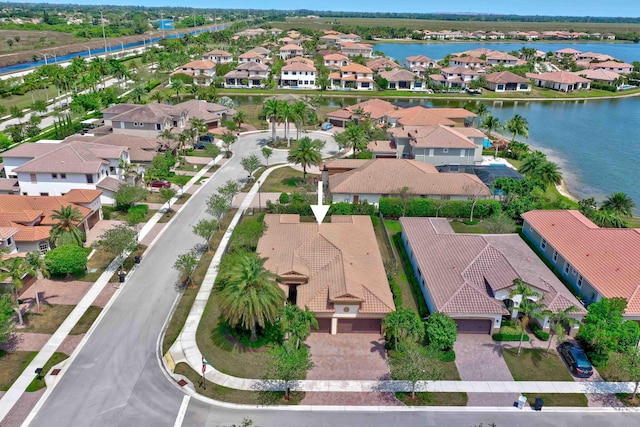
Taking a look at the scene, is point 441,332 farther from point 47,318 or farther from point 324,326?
point 47,318

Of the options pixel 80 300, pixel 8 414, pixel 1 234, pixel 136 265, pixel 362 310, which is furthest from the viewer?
pixel 136 265

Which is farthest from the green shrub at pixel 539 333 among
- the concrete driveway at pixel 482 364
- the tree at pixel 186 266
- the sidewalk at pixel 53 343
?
the sidewalk at pixel 53 343

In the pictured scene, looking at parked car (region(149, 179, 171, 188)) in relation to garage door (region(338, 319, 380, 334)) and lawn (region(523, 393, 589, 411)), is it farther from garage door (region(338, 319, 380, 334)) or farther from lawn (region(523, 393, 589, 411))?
lawn (region(523, 393, 589, 411))

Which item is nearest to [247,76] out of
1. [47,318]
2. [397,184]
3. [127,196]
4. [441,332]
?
[127,196]

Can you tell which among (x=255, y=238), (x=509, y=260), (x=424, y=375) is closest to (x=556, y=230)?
(x=509, y=260)

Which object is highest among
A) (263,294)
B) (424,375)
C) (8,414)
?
(263,294)

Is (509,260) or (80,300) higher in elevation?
(509,260)

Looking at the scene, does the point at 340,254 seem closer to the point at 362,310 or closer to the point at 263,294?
the point at 362,310

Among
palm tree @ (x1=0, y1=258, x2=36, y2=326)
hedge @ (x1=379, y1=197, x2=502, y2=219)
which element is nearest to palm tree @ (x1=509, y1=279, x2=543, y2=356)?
hedge @ (x1=379, y1=197, x2=502, y2=219)
